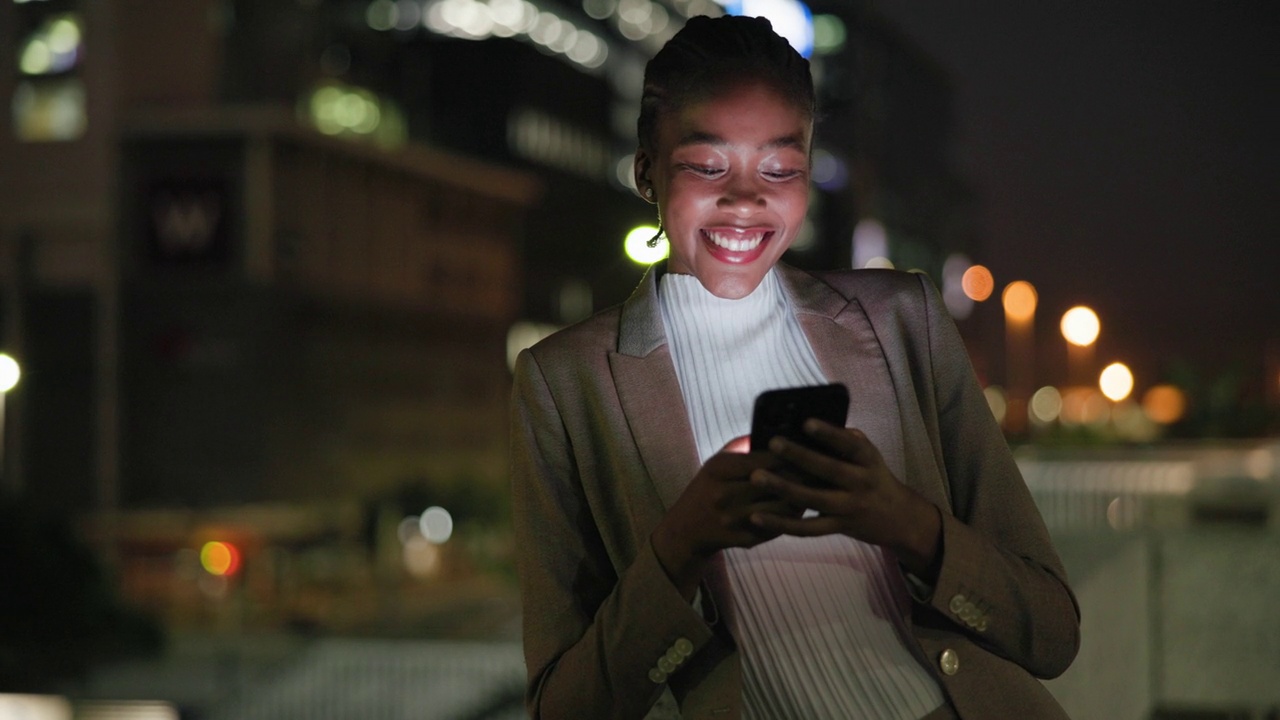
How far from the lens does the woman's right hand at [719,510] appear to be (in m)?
1.73

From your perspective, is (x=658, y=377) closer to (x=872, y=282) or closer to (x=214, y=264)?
(x=872, y=282)

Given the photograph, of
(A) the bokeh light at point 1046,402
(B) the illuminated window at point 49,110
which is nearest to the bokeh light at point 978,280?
(A) the bokeh light at point 1046,402

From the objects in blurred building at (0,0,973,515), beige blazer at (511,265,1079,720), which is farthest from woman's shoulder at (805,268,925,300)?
blurred building at (0,0,973,515)

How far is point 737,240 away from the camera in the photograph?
2047 mm

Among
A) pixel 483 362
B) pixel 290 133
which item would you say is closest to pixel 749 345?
pixel 290 133

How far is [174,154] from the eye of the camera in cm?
4012

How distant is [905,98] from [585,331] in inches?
5505

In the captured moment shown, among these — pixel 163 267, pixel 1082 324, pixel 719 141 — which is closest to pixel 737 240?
pixel 719 141

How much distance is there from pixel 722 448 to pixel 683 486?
13 centimetres

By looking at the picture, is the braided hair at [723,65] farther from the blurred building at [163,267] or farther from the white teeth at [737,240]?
the blurred building at [163,267]

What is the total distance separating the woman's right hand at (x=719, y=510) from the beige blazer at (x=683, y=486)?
4.1 inches

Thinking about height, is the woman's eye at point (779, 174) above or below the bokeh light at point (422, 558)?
above

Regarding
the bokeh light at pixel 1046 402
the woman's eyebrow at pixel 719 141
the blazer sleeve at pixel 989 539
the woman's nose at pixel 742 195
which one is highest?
the woman's eyebrow at pixel 719 141

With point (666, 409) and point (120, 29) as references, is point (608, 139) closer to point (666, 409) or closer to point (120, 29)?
point (120, 29)
